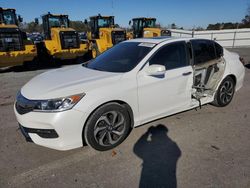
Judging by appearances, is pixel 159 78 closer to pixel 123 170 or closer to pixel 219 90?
pixel 123 170

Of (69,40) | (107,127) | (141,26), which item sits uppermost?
(141,26)

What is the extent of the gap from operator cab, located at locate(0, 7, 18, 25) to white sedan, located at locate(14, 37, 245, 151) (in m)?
8.87

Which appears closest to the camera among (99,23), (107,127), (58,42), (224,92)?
(107,127)

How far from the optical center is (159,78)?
3.52 m

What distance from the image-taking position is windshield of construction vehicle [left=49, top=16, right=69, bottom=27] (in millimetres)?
12227

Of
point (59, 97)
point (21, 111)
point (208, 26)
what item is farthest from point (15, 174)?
point (208, 26)

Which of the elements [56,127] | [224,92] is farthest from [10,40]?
[224,92]

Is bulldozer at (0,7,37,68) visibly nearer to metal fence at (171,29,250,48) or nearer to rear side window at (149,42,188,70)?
rear side window at (149,42,188,70)

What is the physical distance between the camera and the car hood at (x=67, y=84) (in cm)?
289

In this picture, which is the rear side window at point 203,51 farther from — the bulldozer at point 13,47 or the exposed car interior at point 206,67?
the bulldozer at point 13,47

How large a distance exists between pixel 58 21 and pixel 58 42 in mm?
1925

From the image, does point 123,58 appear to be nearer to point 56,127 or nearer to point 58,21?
point 56,127

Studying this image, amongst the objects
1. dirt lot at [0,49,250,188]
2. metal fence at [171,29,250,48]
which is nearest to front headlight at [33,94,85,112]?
dirt lot at [0,49,250,188]

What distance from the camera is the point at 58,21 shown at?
488 inches
